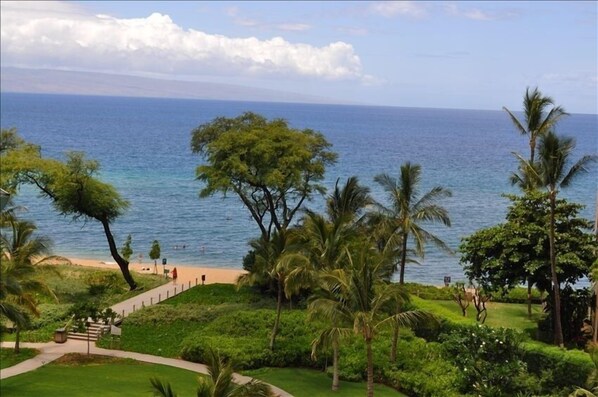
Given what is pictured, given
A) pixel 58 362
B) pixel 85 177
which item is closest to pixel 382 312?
pixel 58 362

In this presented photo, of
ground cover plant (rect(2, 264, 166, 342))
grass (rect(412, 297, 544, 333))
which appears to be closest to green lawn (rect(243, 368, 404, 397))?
grass (rect(412, 297, 544, 333))

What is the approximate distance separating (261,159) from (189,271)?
53.5 feet

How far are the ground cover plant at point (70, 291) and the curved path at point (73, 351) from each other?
1.19 m

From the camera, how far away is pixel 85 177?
133ft

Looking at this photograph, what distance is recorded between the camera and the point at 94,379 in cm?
2555

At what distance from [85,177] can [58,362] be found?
49.8ft

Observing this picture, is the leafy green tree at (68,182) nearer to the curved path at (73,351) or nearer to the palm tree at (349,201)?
the curved path at (73,351)

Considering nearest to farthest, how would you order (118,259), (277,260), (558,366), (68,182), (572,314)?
(558,366)
(277,260)
(572,314)
(68,182)
(118,259)

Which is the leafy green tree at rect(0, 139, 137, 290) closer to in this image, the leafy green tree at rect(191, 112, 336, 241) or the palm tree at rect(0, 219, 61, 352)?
the leafy green tree at rect(191, 112, 336, 241)

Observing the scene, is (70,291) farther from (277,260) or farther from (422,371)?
(422,371)

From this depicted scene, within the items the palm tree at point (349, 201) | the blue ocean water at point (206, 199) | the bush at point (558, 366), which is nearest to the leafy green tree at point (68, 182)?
the palm tree at point (349, 201)

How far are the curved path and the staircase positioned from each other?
1.02 ft

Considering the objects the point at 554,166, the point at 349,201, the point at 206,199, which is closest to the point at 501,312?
the point at 349,201

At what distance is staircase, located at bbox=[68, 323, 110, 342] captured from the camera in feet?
103
